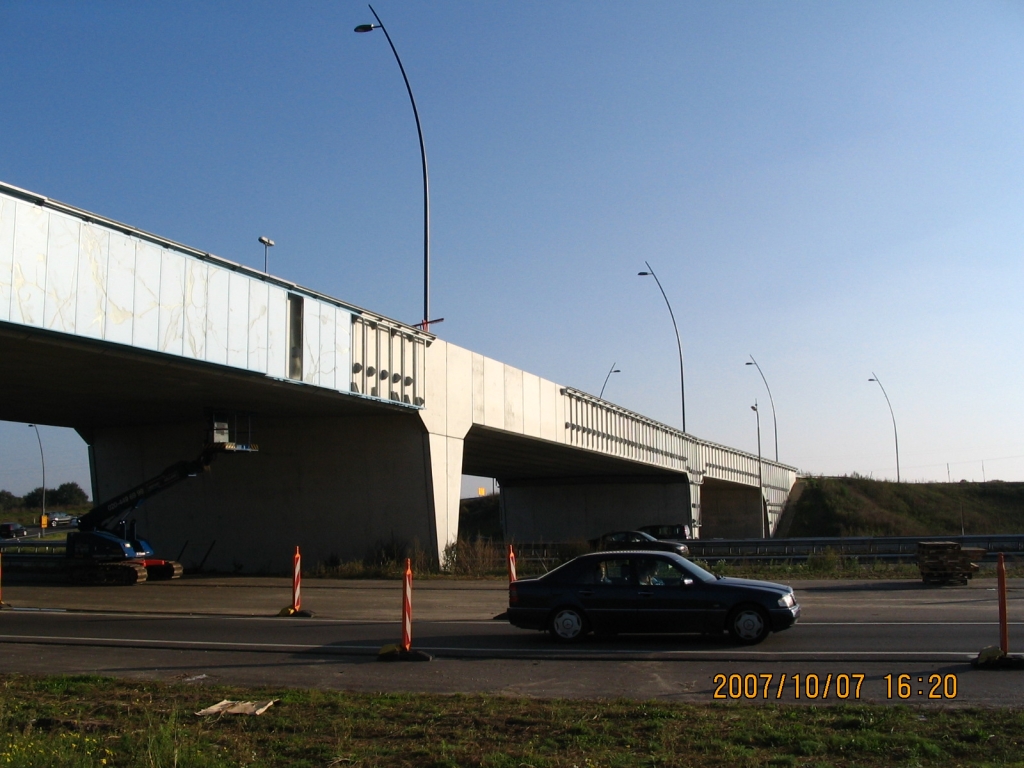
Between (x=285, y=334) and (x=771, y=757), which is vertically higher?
(x=285, y=334)

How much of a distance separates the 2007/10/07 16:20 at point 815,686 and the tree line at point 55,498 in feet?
453

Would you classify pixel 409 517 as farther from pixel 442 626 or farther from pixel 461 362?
pixel 442 626

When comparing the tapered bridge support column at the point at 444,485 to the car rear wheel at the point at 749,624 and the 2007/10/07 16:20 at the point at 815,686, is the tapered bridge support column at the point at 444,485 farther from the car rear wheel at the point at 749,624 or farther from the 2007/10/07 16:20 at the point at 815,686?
the 2007/10/07 16:20 at the point at 815,686

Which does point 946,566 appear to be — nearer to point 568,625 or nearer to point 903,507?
point 568,625

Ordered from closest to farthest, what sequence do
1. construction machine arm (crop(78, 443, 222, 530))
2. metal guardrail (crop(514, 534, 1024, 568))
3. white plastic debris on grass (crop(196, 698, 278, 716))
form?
1. white plastic debris on grass (crop(196, 698, 278, 716))
2. construction machine arm (crop(78, 443, 222, 530))
3. metal guardrail (crop(514, 534, 1024, 568))

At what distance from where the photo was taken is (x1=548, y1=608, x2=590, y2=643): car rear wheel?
12.8 meters

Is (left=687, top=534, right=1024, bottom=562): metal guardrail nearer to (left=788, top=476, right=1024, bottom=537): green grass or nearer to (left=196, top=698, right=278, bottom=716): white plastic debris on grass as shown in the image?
(left=196, top=698, right=278, bottom=716): white plastic debris on grass

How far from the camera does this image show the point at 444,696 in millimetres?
9156

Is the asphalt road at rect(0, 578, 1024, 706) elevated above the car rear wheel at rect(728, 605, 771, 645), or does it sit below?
below

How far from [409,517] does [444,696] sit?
19592 mm

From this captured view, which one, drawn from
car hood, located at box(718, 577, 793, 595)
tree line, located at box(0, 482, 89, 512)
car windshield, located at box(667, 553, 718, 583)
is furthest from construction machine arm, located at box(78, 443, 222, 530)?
tree line, located at box(0, 482, 89, 512)

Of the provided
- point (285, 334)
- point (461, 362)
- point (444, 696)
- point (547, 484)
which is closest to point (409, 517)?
point (461, 362)

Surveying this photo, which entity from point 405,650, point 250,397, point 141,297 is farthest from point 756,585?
point 250,397

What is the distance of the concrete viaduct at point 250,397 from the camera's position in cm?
1720
